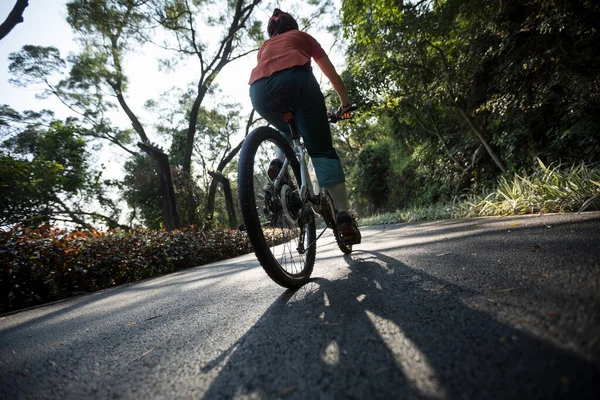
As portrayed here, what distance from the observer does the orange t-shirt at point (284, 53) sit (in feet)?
6.24

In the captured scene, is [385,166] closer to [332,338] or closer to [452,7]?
[452,7]

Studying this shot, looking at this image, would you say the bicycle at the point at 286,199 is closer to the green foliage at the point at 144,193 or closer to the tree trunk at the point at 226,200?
the tree trunk at the point at 226,200

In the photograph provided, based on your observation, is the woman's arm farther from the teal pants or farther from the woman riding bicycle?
the teal pants

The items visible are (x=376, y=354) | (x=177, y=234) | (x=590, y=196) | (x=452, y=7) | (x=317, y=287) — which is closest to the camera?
(x=376, y=354)

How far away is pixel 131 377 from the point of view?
3.06 ft

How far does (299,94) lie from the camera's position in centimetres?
193

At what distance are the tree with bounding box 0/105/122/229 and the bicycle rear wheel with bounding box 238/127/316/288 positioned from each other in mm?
7978

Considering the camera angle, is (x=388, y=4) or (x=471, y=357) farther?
(x=388, y=4)

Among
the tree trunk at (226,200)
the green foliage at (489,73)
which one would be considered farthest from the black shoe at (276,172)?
the tree trunk at (226,200)

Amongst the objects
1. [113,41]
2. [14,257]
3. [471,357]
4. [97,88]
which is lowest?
[471,357]

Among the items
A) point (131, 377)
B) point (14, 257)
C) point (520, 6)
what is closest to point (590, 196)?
point (520, 6)

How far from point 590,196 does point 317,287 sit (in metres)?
3.44

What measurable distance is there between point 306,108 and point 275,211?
2.48 ft

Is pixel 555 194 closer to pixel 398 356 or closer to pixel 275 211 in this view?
pixel 275 211
